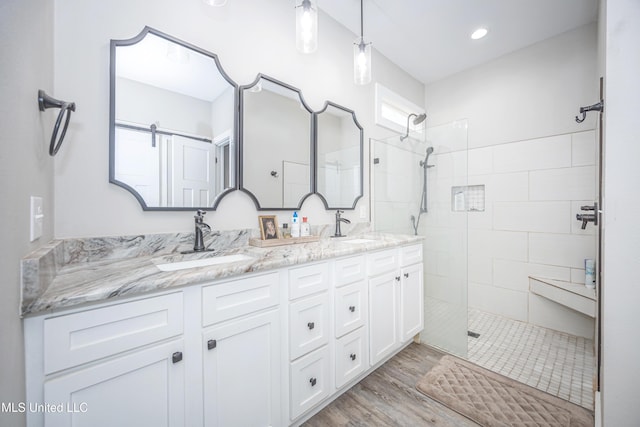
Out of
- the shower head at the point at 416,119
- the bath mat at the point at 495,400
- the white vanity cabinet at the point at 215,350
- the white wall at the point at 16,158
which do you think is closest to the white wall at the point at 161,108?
the white wall at the point at 16,158

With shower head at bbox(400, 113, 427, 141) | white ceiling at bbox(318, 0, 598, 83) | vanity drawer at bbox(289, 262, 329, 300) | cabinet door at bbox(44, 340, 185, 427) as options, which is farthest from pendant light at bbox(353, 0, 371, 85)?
cabinet door at bbox(44, 340, 185, 427)

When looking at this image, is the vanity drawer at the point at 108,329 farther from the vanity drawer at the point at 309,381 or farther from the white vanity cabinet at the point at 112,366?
the vanity drawer at the point at 309,381

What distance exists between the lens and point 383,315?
1.80m

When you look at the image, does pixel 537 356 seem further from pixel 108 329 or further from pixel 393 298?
pixel 108 329

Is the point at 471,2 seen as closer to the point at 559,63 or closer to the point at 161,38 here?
the point at 559,63

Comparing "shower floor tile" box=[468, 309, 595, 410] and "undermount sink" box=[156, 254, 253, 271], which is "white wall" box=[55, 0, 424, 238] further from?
"shower floor tile" box=[468, 309, 595, 410]

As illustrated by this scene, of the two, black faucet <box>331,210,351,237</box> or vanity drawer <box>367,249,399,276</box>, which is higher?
black faucet <box>331,210,351,237</box>

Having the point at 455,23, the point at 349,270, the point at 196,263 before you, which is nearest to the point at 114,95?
the point at 196,263

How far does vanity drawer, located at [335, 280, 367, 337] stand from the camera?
148 centimetres

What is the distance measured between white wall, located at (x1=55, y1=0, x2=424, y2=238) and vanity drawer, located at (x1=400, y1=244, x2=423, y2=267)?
67cm

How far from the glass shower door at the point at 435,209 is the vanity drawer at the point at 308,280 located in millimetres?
1309

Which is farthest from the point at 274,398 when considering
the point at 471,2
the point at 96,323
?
the point at 471,2

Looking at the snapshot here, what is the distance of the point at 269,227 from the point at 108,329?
0.99 metres

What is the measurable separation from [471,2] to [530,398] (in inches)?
113
